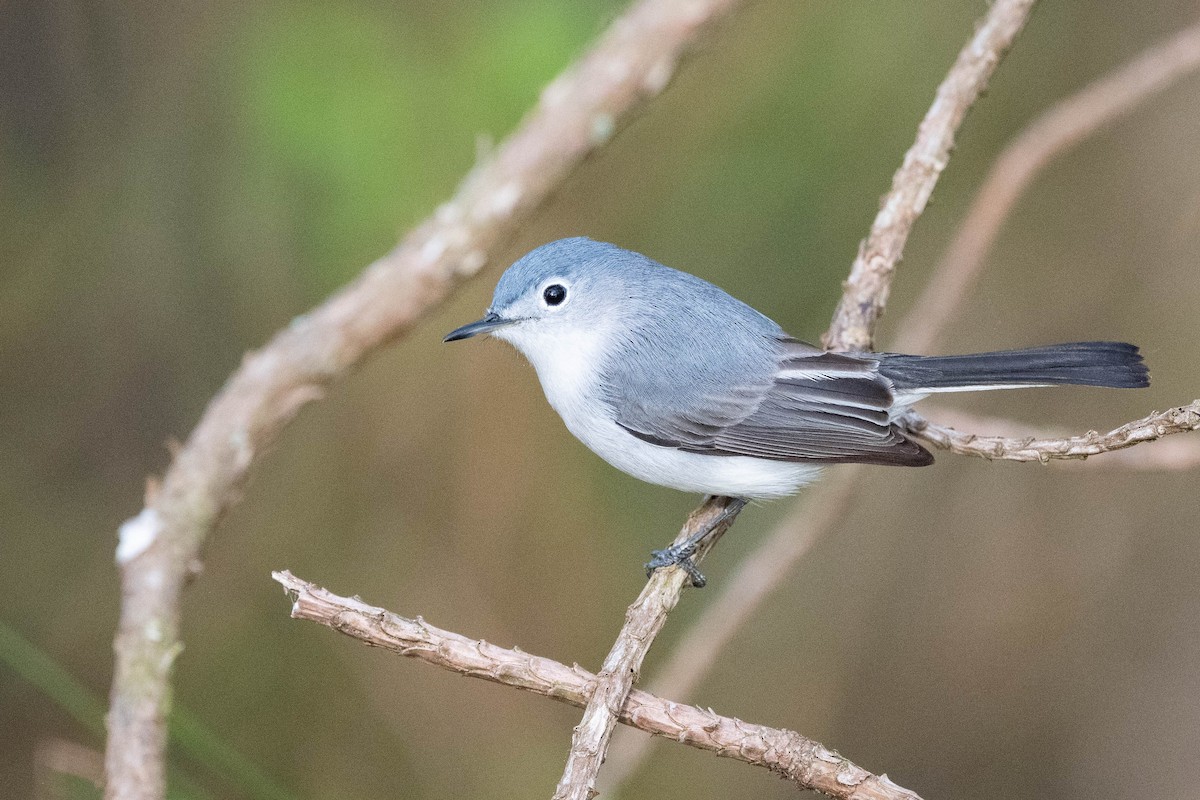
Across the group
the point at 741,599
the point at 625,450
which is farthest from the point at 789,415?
the point at 741,599

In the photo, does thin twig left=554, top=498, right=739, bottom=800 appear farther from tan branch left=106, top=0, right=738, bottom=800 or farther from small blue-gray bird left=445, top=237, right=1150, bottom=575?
tan branch left=106, top=0, right=738, bottom=800

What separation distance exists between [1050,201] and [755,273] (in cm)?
118

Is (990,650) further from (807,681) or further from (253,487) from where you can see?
(253,487)

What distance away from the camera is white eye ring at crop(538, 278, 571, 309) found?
262 centimetres

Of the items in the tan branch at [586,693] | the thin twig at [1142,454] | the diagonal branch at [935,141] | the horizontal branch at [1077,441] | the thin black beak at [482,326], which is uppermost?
the diagonal branch at [935,141]

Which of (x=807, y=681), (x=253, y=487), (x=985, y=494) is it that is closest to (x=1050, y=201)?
(x=985, y=494)

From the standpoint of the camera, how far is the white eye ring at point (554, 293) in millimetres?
2619

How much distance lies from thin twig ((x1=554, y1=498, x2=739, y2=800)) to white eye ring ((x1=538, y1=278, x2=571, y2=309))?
72 cm

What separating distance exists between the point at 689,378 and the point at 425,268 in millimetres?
713

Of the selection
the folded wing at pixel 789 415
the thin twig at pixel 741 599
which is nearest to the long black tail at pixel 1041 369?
the folded wing at pixel 789 415

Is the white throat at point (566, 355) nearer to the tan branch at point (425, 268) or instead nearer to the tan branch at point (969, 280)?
the tan branch at point (425, 268)

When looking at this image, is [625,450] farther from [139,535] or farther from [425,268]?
[139,535]

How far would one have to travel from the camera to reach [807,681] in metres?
4.10

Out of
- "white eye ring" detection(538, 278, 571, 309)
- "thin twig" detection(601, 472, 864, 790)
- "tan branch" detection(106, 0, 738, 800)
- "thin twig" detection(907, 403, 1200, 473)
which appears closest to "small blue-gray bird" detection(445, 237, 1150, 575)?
"white eye ring" detection(538, 278, 571, 309)
